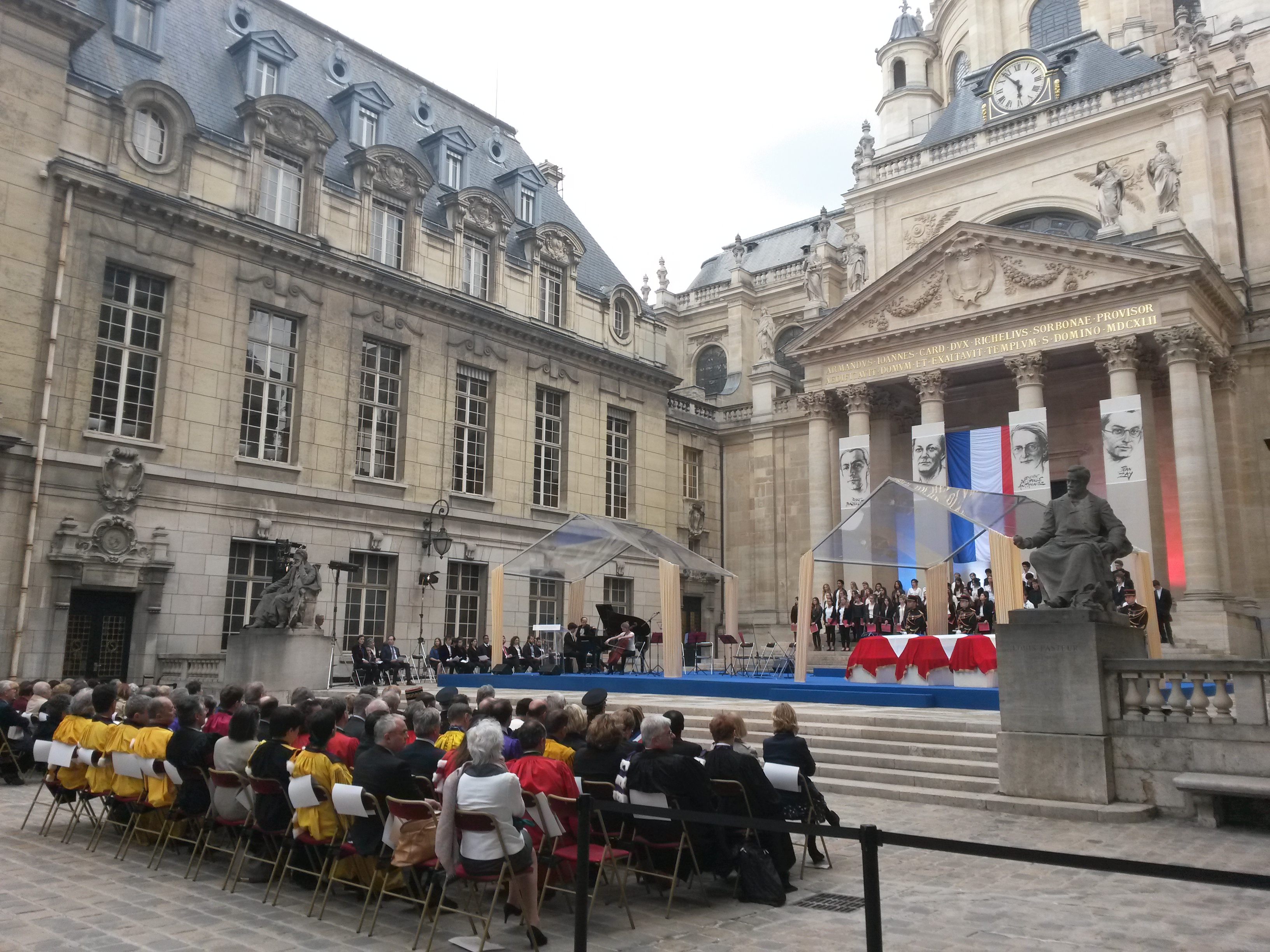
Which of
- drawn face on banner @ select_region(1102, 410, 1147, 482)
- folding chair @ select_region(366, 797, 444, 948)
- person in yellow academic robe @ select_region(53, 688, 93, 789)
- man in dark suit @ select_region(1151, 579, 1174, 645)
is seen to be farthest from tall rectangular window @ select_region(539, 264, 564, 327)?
folding chair @ select_region(366, 797, 444, 948)

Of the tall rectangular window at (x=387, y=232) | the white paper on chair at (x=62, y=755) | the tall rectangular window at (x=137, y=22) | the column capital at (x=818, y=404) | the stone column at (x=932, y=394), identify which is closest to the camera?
the white paper on chair at (x=62, y=755)

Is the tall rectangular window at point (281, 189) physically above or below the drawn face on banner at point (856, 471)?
above

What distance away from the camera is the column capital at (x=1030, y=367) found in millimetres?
26969

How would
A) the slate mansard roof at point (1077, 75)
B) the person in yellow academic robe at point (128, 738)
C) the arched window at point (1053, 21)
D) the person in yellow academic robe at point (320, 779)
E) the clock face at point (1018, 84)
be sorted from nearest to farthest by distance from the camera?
the person in yellow academic robe at point (320, 779)
the person in yellow academic robe at point (128, 738)
the slate mansard roof at point (1077, 75)
the clock face at point (1018, 84)
the arched window at point (1053, 21)

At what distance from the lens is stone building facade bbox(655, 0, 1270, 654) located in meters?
25.3

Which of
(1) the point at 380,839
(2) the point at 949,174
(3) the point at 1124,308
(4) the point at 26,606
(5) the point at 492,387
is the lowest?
(1) the point at 380,839

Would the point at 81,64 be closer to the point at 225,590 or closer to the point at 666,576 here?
the point at 225,590

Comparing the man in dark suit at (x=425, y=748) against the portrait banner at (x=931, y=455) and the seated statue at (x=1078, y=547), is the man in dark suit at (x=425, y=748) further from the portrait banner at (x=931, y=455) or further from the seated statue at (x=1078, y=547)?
the portrait banner at (x=931, y=455)

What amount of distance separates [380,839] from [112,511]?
15923 mm

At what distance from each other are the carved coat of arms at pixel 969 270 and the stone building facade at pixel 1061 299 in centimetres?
6

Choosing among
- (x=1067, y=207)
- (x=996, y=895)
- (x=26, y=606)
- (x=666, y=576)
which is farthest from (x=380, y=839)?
(x=1067, y=207)

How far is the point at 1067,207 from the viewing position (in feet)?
101

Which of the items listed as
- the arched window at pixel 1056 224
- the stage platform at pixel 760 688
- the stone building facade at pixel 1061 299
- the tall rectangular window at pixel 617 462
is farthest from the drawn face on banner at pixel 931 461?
the tall rectangular window at pixel 617 462

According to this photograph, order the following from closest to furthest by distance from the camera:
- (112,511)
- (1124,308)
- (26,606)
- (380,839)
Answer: (380,839), (26,606), (112,511), (1124,308)
